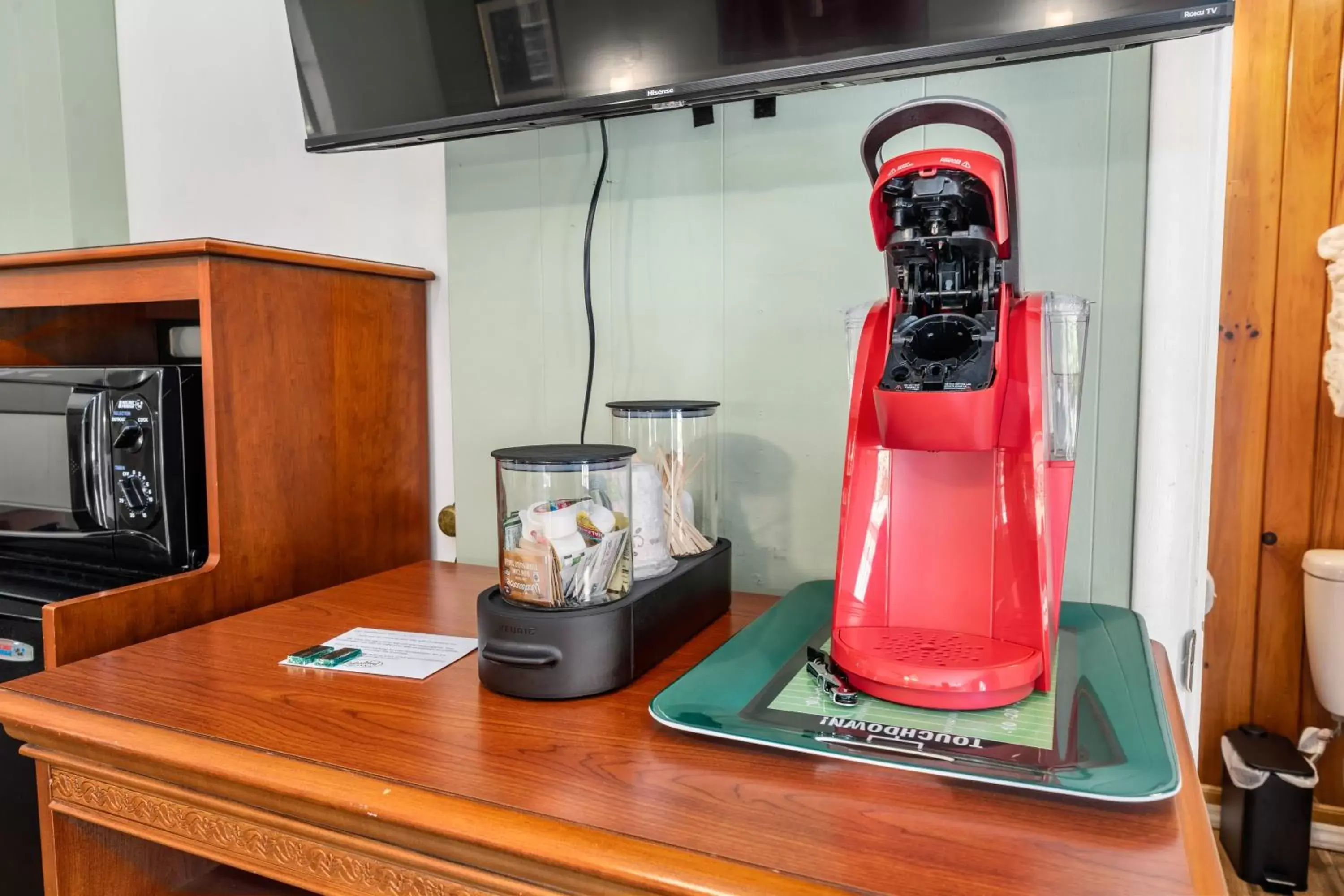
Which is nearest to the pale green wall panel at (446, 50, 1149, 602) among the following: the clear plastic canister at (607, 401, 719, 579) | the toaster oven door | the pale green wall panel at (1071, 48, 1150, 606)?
the pale green wall panel at (1071, 48, 1150, 606)

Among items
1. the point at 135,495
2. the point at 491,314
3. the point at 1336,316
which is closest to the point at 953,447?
the point at 491,314

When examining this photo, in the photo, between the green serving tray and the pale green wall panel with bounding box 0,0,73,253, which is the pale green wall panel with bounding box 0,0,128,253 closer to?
the pale green wall panel with bounding box 0,0,73,253

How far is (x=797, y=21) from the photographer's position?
0.92 metres

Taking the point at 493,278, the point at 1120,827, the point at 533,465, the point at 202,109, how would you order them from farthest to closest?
1. the point at 202,109
2. the point at 493,278
3. the point at 533,465
4. the point at 1120,827

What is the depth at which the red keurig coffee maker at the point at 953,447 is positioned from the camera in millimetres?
664

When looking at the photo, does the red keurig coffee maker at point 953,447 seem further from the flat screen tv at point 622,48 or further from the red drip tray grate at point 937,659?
the flat screen tv at point 622,48

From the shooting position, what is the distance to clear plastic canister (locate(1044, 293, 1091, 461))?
80cm

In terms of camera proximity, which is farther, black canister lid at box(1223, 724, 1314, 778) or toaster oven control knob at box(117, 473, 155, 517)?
black canister lid at box(1223, 724, 1314, 778)

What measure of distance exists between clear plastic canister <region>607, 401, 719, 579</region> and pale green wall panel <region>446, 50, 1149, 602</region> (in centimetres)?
11

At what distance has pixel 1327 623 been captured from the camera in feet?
5.51

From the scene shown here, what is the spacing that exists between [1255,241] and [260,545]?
1924mm

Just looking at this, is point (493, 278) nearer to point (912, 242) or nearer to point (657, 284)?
point (657, 284)

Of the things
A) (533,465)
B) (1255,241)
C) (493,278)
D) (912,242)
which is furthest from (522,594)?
(1255,241)

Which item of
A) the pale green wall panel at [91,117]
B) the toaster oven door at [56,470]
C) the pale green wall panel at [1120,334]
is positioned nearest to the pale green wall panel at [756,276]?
the pale green wall panel at [1120,334]
